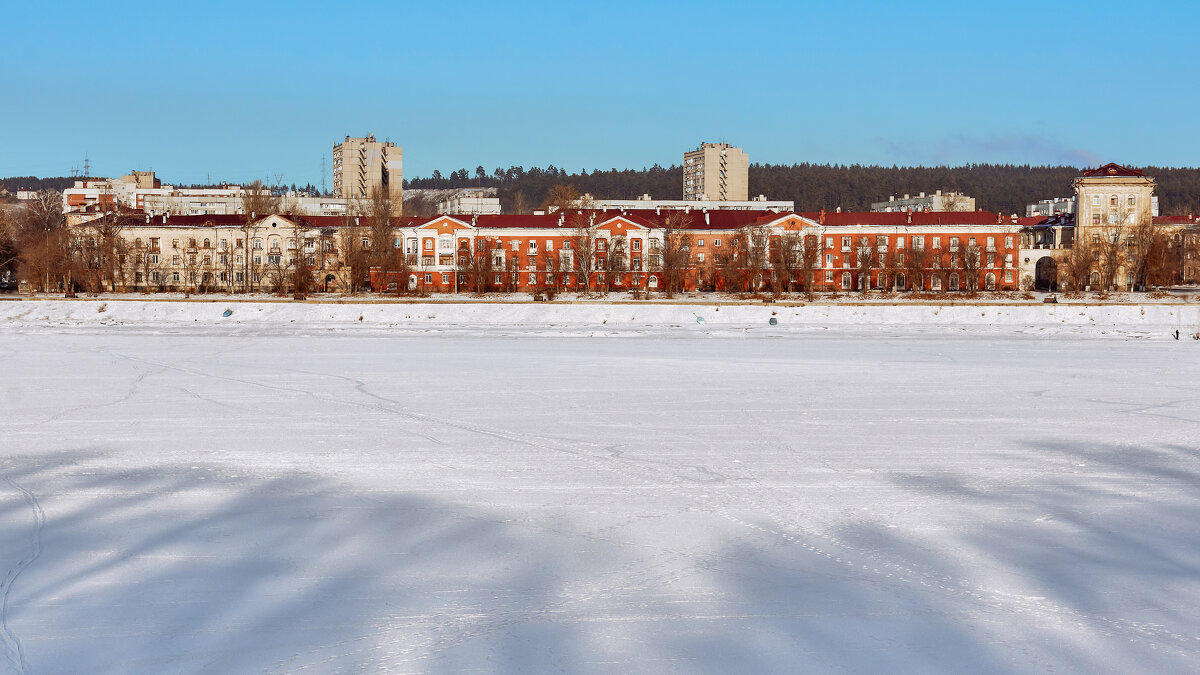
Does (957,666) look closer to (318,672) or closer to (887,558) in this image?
(887,558)

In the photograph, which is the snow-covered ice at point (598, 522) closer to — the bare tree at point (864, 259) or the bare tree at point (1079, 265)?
the bare tree at point (864, 259)

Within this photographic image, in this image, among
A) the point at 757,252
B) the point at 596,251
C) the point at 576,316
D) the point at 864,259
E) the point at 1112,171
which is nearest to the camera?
the point at 576,316

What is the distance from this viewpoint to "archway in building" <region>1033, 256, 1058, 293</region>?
7524 cm

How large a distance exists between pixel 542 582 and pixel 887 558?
2362 millimetres

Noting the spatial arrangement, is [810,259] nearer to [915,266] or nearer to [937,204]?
[915,266]

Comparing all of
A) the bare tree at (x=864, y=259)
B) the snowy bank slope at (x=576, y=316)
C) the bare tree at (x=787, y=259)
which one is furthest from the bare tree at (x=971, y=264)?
the snowy bank slope at (x=576, y=316)

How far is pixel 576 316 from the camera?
36.5 metres

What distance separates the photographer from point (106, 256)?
65062 mm

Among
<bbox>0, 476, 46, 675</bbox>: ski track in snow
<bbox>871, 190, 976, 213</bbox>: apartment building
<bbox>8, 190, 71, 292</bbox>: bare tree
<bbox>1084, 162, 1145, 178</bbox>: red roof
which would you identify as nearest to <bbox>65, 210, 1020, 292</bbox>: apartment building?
<bbox>8, 190, 71, 292</bbox>: bare tree

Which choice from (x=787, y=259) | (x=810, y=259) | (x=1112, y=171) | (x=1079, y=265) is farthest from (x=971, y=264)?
(x=1112, y=171)

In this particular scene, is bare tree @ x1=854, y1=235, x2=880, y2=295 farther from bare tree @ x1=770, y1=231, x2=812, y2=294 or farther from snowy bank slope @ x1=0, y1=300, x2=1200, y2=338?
snowy bank slope @ x1=0, y1=300, x2=1200, y2=338

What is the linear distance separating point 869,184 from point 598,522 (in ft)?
559

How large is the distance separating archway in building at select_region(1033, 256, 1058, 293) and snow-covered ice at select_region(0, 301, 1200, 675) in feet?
211

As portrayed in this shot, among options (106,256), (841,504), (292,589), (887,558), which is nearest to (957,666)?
(887,558)
